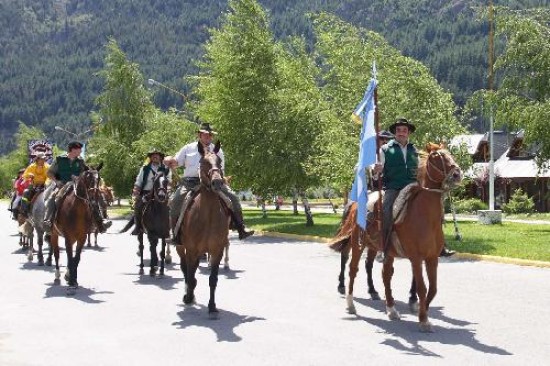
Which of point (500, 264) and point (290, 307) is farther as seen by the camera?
point (500, 264)

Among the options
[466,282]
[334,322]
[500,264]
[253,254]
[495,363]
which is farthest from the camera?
[253,254]

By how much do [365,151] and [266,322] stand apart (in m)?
2.92

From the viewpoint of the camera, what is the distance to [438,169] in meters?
10.4

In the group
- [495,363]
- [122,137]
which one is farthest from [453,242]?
[122,137]

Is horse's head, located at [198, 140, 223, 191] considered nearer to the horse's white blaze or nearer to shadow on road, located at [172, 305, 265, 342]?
shadow on road, located at [172, 305, 265, 342]

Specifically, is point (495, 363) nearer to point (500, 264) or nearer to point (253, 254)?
point (500, 264)

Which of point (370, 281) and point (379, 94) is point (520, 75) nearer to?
point (379, 94)

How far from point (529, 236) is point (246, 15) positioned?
15273 mm

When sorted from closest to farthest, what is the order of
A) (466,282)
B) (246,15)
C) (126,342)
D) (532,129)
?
(126,342) < (466,282) < (532,129) < (246,15)

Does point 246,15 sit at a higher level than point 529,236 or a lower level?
higher

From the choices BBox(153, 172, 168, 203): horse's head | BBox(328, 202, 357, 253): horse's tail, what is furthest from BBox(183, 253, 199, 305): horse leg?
BBox(153, 172, 168, 203): horse's head

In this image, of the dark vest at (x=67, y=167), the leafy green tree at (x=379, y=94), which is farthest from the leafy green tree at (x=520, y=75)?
the dark vest at (x=67, y=167)

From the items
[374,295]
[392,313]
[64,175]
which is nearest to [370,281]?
[374,295]

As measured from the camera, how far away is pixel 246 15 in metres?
33.2
